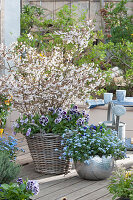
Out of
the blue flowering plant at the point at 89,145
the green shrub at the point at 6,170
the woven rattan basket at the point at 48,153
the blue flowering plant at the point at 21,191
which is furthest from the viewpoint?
the woven rattan basket at the point at 48,153

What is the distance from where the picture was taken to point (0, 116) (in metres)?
4.98

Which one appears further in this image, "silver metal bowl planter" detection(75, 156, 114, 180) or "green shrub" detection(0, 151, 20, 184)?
"silver metal bowl planter" detection(75, 156, 114, 180)

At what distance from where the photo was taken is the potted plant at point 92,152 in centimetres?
356

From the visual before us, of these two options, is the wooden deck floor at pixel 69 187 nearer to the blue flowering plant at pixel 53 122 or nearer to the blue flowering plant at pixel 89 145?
the blue flowering plant at pixel 89 145

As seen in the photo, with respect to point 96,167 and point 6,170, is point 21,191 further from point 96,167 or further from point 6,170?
point 96,167

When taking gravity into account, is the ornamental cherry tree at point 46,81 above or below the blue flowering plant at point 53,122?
above

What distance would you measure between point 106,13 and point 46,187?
847 cm

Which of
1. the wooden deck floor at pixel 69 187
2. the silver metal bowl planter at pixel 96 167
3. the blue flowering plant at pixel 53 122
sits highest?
the blue flowering plant at pixel 53 122

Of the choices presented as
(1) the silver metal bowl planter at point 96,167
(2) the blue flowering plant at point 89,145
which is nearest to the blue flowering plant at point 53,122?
(2) the blue flowering plant at point 89,145

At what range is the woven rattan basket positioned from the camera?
3750 millimetres

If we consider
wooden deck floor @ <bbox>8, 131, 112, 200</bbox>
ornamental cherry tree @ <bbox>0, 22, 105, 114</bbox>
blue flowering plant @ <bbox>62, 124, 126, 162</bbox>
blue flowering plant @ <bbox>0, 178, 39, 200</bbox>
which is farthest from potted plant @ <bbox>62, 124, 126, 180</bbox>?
blue flowering plant @ <bbox>0, 178, 39, 200</bbox>

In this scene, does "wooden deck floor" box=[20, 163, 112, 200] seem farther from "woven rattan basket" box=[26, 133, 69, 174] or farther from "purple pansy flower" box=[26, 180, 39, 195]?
"purple pansy flower" box=[26, 180, 39, 195]

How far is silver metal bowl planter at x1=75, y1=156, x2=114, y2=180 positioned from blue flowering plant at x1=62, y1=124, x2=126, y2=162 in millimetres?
46

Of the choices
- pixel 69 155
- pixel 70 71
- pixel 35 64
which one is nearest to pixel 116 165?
pixel 69 155
